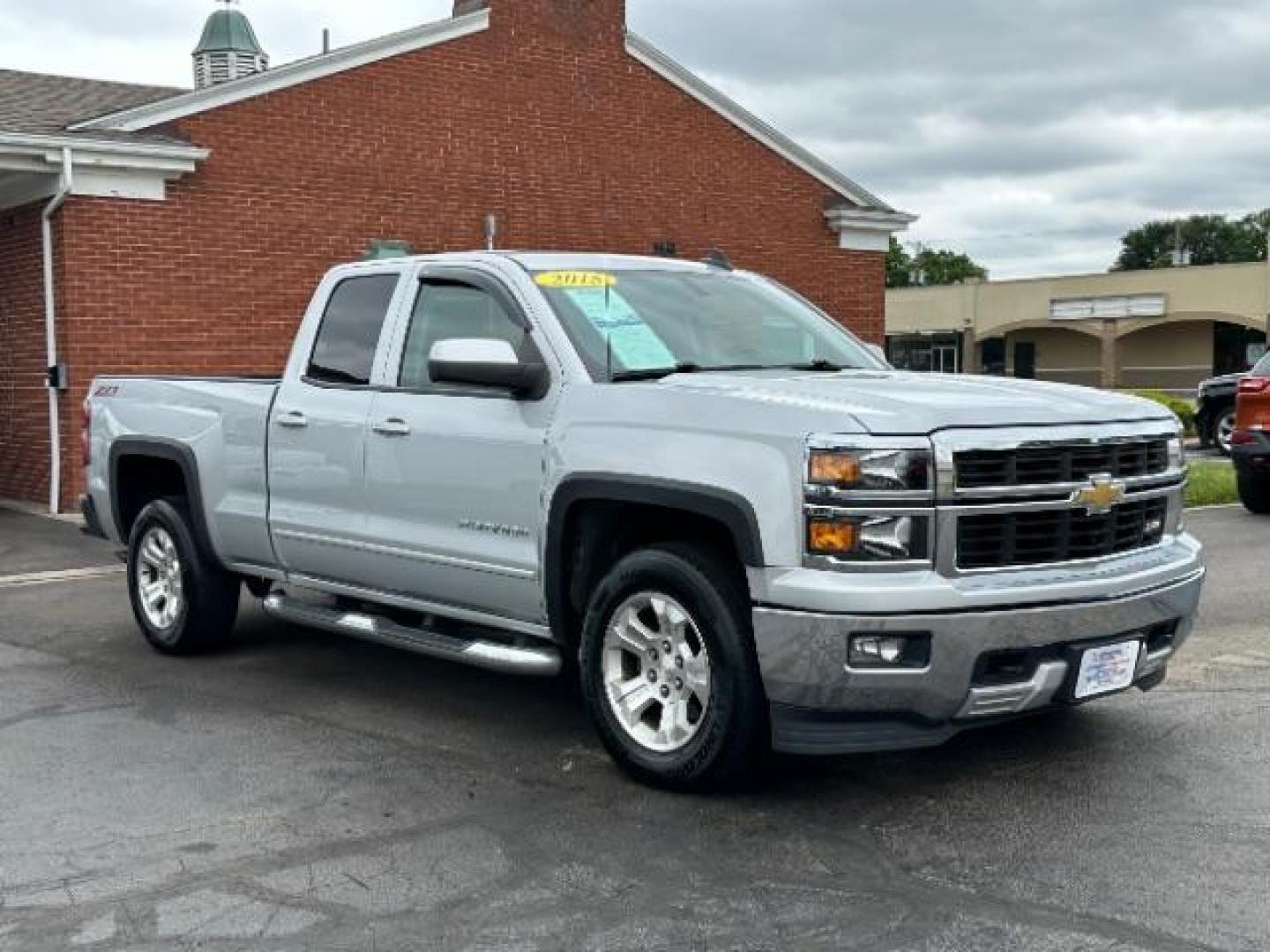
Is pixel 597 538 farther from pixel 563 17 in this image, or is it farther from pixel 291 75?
pixel 563 17

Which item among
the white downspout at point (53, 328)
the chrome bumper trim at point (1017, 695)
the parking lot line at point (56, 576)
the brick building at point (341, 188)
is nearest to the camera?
the chrome bumper trim at point (1017, 695)

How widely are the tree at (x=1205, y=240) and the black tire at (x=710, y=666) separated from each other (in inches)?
4498

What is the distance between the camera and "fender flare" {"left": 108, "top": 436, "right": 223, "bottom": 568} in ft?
24.1

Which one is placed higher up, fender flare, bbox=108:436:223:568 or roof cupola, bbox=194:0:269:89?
roof cupola, bbox=194:0:269:89

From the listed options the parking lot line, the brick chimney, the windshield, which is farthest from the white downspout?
the windshield

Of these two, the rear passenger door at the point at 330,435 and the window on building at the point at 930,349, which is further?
the window on building at the point at 930,349

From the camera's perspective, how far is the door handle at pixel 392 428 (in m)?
6.08

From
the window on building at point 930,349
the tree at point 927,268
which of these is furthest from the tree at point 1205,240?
the window on building at point 930,349

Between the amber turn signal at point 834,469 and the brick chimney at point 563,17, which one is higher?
the brick chimney at point 563,17

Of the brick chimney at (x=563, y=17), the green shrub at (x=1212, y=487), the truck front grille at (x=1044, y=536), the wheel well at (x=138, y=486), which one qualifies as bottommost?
the green shrub at (x=1212, y=487)

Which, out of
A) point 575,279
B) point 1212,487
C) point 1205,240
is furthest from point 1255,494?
point 1205,240

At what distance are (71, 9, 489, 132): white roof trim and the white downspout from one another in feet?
1.56

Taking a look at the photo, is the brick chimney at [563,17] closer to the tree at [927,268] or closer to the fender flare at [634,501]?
the fender flare at [634,501]

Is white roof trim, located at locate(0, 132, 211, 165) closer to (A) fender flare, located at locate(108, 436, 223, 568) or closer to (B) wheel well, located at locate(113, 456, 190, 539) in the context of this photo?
(B) wheel well, located at locate(113, 456, 190, 539)
